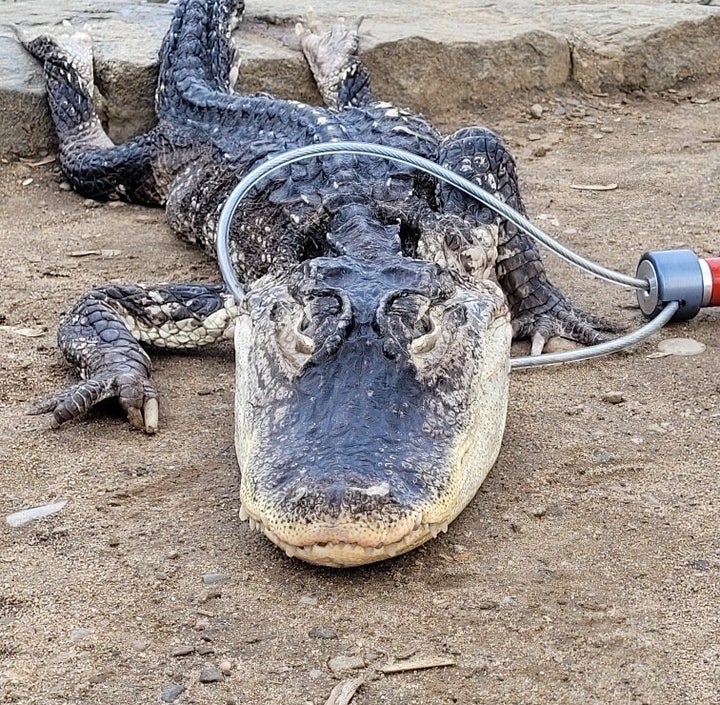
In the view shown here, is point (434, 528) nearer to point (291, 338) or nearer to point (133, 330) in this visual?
point (291, 338)

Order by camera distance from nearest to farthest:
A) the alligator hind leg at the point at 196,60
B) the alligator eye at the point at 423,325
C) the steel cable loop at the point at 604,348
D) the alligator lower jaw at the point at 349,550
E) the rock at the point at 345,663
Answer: the rock at the point at 345,663
the alligator lower jaw at the point at 349,550
the alligator eye at the point at 423,325
the steel cable loop at the point at 604,348
the alligator hind leg at the point at 196,60

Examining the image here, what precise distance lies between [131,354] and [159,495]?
37.4 inches

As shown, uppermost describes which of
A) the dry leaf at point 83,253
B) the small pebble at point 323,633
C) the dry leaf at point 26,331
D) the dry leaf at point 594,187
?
the small pebble at point 323,633

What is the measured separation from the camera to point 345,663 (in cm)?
241

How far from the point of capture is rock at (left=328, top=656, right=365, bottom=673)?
2389 mm

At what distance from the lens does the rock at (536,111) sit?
752cm

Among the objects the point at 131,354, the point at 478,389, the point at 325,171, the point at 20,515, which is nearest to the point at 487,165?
the point at 325,171

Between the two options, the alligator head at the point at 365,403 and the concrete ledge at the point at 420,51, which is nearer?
the alligator head at the point at 365,403

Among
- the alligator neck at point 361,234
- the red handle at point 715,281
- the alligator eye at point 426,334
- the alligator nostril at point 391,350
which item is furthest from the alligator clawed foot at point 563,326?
the alligator nostril at point 391,350

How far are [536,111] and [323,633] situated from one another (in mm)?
5595

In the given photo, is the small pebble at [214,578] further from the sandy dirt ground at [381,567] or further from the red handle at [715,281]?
the red handle at [715,281]

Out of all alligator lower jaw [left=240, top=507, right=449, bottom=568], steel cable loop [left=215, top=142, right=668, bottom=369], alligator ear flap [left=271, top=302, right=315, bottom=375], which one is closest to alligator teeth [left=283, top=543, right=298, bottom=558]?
alligator lower jaw [left=240, top=507, right=449, bottom=568]

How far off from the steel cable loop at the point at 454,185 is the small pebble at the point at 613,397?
29cm

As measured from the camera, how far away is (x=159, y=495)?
318 centimetres
